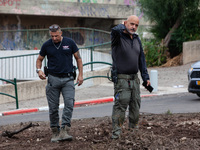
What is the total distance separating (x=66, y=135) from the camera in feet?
21.0

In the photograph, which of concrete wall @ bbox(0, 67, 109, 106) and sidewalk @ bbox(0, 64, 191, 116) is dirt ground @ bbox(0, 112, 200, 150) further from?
concrete wall @ bbox(0, 67, 109, 106)

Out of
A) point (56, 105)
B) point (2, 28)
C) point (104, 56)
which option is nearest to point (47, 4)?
point (2, 28)

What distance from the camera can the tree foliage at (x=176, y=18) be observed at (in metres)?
24.9

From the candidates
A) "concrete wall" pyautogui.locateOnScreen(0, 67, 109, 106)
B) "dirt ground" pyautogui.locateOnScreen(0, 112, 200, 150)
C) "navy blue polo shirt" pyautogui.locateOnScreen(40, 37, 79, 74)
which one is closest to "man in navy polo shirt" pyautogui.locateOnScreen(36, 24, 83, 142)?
"navy blue polo shirt" pyautogui.locateOnScreen(40, 37, 79, 74)

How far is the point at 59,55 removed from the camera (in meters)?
6.53

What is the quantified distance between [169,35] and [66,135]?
20849mm

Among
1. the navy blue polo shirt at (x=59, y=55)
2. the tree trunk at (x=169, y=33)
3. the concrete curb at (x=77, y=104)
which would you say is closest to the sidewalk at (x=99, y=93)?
the concrete curb at (x=77, y=104)

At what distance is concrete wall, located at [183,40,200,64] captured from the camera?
23.2m

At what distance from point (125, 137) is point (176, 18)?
2203cm

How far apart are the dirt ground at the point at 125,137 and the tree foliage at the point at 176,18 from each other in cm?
1752

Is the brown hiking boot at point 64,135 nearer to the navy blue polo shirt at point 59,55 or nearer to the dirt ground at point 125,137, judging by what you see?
the dirt ground at point 125,137

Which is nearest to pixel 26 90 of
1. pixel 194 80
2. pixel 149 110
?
pixel 149 110

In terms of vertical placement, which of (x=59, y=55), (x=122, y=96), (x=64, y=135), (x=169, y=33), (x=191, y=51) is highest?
(x=169, y=33)

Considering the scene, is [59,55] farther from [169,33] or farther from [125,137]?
[169,33]
